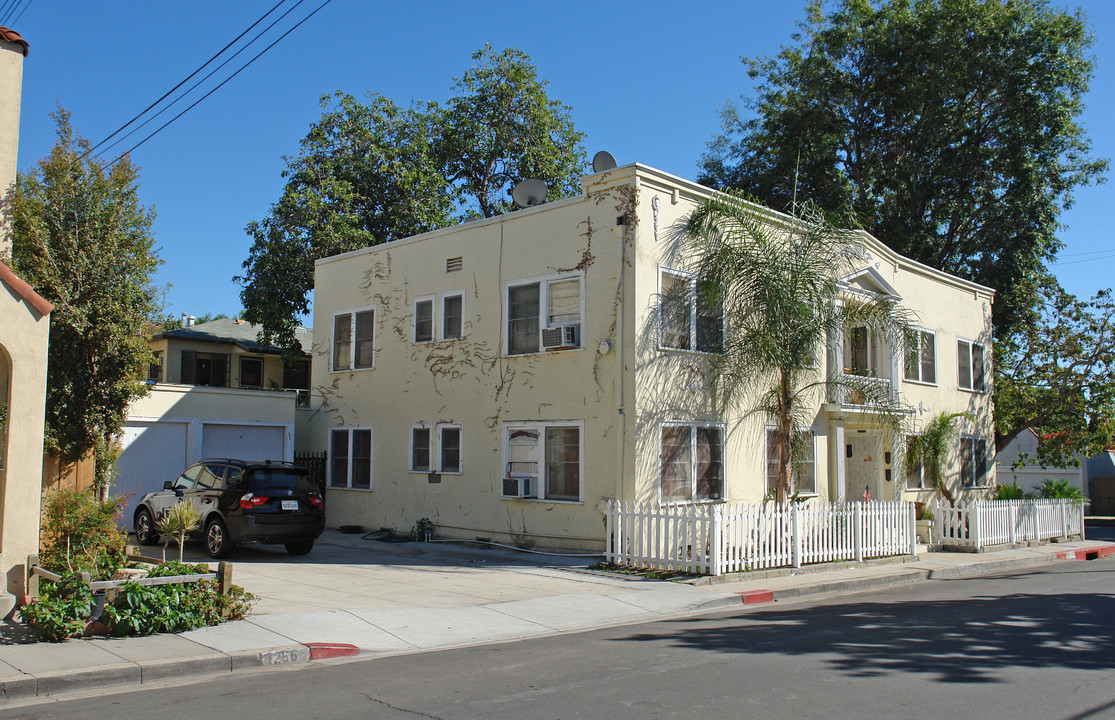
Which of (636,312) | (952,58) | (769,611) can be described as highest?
(952,58)

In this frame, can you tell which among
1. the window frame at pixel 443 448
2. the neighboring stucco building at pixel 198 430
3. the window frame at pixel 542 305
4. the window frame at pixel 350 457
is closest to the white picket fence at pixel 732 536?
the window frame at pixel 542 305

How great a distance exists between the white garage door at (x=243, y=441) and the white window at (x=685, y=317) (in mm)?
9909

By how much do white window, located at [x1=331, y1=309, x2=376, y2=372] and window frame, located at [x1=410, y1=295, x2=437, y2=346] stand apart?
4.35 ft

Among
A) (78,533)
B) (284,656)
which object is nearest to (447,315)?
(78,533)

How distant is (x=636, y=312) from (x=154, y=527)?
9.60m

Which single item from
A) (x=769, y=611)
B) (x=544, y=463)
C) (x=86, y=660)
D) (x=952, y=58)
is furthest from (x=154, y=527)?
(x=952, y=58)

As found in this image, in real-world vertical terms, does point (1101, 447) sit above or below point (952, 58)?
below

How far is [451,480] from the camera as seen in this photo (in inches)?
712

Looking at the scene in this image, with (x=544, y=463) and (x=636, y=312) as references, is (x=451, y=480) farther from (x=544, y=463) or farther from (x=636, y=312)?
(x=636, y=312)

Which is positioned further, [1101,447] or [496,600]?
[1101,447]

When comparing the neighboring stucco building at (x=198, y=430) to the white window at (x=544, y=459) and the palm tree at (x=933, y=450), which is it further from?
the palm tree at (x=933, y=450)

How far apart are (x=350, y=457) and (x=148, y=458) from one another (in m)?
4.16

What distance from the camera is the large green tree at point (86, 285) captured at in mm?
10867

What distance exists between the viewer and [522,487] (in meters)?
16.6
